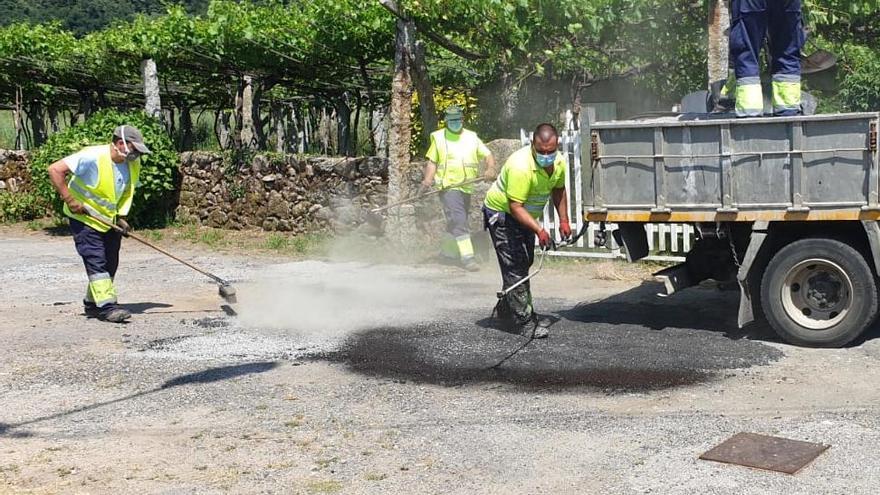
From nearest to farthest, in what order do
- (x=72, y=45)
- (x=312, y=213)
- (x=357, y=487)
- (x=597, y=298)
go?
(x=357, y=487)
(x=597, y=298)
(x=312, y=213)
(x=72, y=45)

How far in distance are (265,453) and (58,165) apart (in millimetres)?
4364

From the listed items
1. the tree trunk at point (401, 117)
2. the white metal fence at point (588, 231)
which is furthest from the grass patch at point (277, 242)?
the white metal fence at point (588, 231)

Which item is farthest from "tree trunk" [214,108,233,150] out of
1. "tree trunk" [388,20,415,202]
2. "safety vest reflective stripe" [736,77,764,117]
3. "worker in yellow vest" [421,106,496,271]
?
"safety vest reflective stripe" [736,77,764,117]

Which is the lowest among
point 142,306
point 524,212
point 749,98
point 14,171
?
point 142,306

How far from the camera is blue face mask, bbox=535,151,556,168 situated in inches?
321

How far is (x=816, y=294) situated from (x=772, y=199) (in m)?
0.73

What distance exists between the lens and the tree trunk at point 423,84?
13453 millimetres

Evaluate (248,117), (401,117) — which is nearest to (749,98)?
(401,117)

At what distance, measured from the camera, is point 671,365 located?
7363 millimetres

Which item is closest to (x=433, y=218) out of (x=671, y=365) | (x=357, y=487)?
(x=671, y=365)

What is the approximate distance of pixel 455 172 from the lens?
12312 millimetres

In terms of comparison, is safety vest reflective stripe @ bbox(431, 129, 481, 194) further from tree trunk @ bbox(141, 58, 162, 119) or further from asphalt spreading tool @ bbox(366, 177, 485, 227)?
tree trunk @ bbox(141, 58, 162, 119)

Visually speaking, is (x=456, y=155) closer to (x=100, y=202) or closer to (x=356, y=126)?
(x=100, y=202)

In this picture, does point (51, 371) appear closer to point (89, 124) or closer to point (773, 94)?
point (773, 94)
